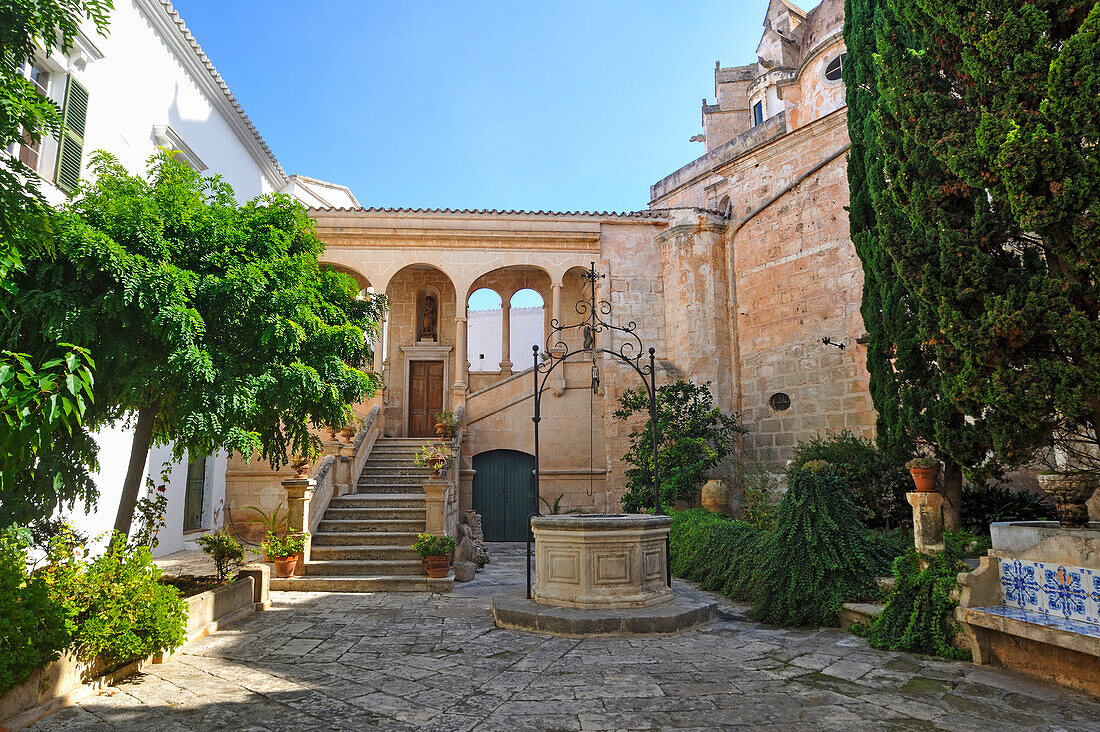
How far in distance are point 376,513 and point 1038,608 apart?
8.77 m

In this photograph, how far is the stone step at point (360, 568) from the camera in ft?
31.1

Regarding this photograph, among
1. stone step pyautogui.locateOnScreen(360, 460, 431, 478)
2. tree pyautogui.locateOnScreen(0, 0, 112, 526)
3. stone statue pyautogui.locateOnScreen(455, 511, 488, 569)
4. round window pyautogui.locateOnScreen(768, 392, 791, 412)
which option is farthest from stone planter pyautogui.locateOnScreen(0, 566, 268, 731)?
round window pyautogui.locateOnScreen(768, 392, 791, 412)

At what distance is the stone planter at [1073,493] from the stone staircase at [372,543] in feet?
22.6

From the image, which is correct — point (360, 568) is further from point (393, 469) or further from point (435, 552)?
point (393, 469)

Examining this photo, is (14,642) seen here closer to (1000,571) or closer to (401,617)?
(401,617)

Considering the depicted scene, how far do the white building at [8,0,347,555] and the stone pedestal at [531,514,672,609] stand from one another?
4.21 meters

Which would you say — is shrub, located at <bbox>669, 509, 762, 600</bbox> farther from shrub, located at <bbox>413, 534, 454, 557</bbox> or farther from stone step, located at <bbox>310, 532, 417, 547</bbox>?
stone step, located at <bbox>310, 532, 417, 547</bbox>

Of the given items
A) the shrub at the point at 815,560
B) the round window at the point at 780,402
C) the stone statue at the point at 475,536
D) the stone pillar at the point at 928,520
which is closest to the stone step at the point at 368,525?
the stone statue at the point at 475,536

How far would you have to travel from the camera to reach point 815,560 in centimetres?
696

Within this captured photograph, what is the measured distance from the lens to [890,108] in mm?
6207

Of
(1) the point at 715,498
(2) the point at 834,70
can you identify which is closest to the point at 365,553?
(1) the point at 715,498

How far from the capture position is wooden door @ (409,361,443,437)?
1780cm

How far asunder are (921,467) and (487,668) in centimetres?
→ 438

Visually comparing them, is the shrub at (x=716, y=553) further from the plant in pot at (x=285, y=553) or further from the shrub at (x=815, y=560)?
the plant in pot at (x=285, y=553)
